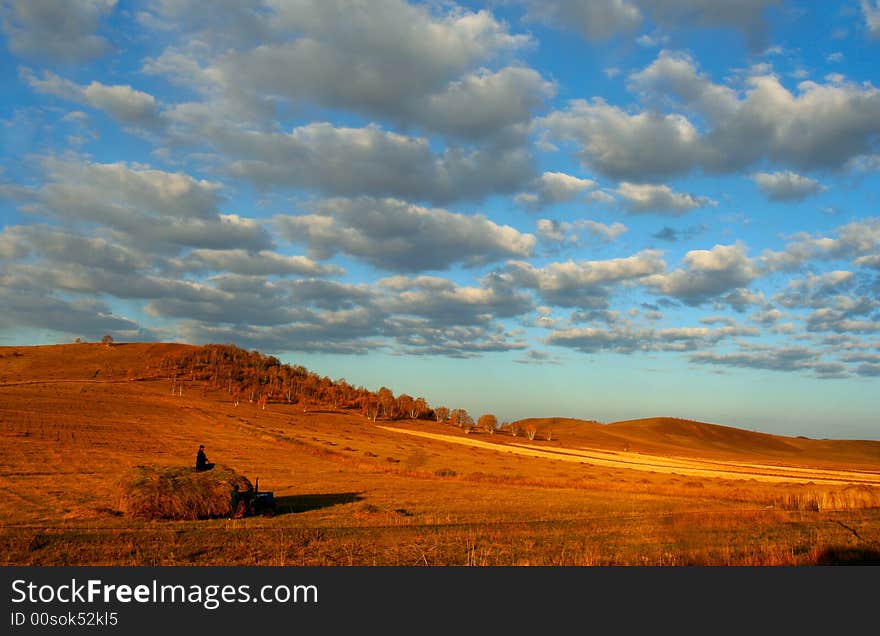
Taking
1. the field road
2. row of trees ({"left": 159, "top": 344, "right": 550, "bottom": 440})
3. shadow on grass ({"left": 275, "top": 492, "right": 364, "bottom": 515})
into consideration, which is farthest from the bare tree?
shadow on grass ({"left": 275, "top": 492, "right": 364, "bottom": 515})

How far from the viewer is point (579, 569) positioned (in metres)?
14.9

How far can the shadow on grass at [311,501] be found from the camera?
2667cm

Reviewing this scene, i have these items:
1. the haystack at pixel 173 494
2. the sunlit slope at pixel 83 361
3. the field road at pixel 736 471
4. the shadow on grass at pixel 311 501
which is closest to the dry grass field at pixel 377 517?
the shadow on grass at pixel 311 501

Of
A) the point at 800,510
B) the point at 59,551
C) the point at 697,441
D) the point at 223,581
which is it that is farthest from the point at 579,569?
the point at 697,441

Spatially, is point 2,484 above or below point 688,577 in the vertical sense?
below

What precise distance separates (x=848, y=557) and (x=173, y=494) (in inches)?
924

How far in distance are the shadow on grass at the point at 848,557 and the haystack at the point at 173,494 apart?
2113 cm

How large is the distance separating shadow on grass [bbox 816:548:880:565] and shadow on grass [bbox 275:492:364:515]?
19.6m

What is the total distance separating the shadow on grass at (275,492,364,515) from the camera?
87.5ft

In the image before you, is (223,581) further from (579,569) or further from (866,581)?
(866,581)

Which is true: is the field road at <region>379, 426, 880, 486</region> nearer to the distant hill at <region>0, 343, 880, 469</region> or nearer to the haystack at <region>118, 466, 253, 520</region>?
the distant hill at <region>0, 343, 880, 469</region>

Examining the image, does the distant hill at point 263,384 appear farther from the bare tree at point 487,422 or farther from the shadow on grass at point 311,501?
the shadow on grass at point 311,501

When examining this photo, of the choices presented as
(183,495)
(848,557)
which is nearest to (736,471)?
(848,557)

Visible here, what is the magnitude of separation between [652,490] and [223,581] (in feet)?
124
